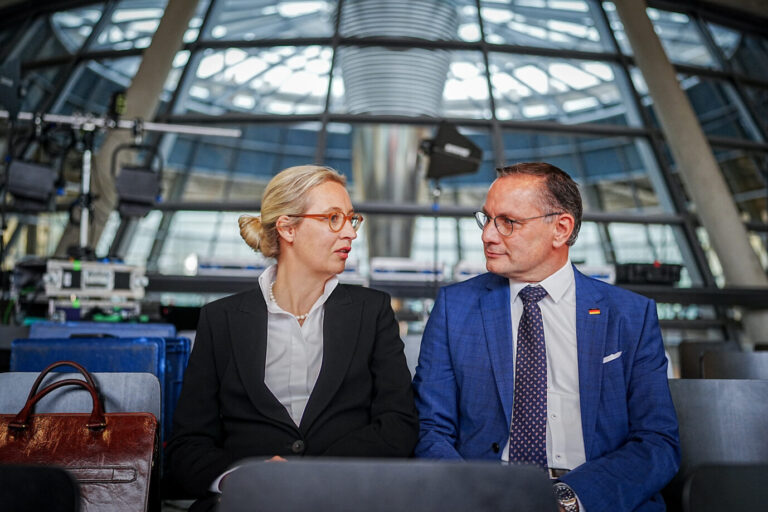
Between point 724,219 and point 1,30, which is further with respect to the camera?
point 1,30

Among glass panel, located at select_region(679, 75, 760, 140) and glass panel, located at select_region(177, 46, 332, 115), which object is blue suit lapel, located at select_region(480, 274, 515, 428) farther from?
glass panel, located at select_region(679, 75, 760, 140)

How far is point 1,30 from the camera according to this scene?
7941 millimetres

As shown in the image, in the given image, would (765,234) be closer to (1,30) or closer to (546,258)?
(546,258)

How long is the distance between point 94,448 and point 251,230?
85cm

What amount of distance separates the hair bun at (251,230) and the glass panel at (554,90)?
229 inches

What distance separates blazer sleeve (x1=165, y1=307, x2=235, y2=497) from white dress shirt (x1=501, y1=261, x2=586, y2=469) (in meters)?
0.81

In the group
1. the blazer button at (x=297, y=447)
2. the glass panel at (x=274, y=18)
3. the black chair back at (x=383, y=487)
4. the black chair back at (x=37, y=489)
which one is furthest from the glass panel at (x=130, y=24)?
the black chair back at (x=383, y=487)

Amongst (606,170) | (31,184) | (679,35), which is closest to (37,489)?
(31,184)

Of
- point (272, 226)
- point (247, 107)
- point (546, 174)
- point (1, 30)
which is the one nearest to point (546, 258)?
point (546, 174)

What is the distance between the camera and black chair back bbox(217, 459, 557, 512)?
82 cm

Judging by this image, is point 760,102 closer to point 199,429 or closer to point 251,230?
point 251,230

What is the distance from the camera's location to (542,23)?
26.9ft

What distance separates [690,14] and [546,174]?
7.34 meters

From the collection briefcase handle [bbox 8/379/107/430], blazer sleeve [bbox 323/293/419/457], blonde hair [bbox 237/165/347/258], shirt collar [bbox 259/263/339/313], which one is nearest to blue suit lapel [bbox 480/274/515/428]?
blazer sleeve [bbox 323/293/419/457]
